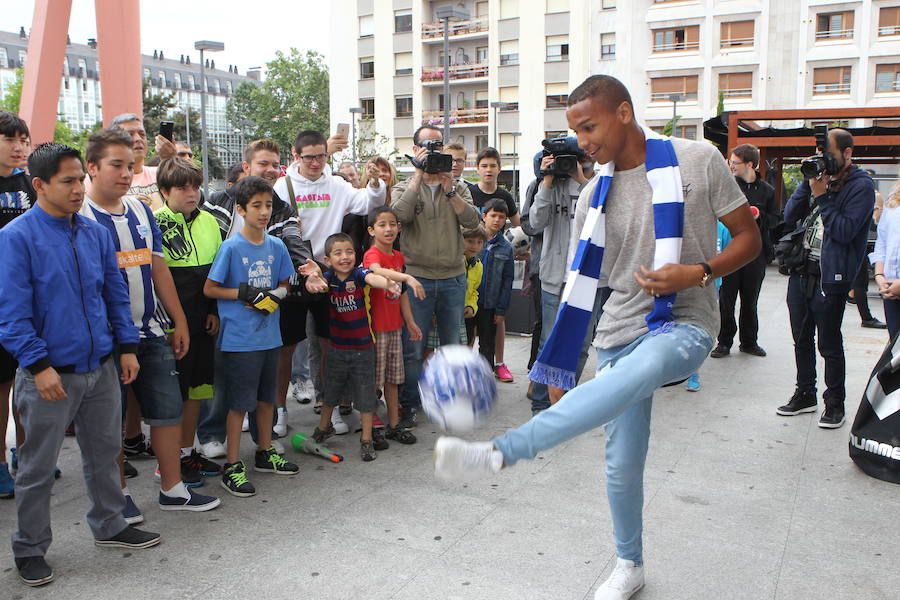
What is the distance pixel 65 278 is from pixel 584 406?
2246 millimetres

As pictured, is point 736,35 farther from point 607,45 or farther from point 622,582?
point 622,582

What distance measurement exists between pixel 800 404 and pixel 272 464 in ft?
13.0

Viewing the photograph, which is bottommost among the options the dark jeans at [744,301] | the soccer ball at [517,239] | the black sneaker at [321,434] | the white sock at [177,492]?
the black sneaker at [321,434]

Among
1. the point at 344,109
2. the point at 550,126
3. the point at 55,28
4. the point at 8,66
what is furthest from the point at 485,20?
the point at 8,66

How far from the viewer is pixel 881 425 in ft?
14.6

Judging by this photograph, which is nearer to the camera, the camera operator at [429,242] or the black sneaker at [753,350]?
the camera operator at [429,242]

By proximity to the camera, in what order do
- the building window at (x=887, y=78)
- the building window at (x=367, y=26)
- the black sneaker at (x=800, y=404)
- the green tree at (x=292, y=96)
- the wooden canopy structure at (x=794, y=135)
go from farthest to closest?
the green tree at (x=292, y=96)
the building window at (x=367, y=26)
the building window at (x=887, y=78)
the wooden canopy structure at (x=794, y=135)
the black sneaker at (x=800, y=404)

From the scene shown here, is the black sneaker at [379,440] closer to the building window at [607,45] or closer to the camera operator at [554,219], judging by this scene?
the camera operator at [554,219]

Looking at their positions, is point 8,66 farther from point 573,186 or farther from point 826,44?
→ point 573,186

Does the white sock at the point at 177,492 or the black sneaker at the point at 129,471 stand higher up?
the white sock at the point at 177,492

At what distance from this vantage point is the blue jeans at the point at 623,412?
8.03 ft

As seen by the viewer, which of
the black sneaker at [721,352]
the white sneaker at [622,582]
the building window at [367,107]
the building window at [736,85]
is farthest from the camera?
the building window at [367,107]

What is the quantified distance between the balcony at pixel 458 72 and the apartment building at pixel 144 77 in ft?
195

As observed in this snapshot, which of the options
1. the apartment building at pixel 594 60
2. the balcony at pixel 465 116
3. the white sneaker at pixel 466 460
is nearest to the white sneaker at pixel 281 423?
the white sneaker at pixel 466 460
